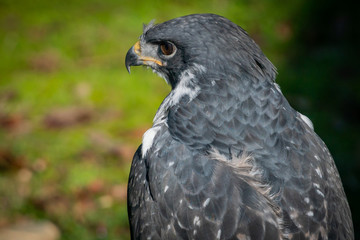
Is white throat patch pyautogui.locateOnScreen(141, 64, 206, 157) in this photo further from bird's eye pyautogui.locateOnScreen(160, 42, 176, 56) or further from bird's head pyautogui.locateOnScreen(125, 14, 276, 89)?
bird's eye pyautogui.locateOnScreen(160, 42, 176, 56)

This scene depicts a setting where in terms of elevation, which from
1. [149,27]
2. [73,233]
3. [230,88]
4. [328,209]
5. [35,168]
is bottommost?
[73,233]

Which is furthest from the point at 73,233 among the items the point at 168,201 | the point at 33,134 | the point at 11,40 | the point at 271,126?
the point at 11,40

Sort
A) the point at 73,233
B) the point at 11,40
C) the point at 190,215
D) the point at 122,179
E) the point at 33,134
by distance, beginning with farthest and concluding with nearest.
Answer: the point at 11,40 → the point at 33,134 → the point at 122,179 → the point at 73,233 → the point at 190,215

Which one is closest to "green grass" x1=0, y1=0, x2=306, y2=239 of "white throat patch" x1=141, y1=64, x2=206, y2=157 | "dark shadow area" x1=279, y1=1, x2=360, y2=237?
"dark shadow area" x1=279, y1=1, x2=360, y2=237

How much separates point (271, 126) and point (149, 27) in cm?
148

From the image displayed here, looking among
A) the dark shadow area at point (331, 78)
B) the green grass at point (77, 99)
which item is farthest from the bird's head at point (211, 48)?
the dark shadow area at point (331, 78)

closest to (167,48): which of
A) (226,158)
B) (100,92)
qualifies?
(226,158)

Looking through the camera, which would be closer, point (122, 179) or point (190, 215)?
point (190, 215)

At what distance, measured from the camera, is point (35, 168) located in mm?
6512

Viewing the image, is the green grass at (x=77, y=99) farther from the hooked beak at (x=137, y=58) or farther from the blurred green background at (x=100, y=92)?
the hooked beak at (x=137, y=58)

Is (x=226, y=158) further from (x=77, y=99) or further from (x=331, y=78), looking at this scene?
(x=331, y=78)

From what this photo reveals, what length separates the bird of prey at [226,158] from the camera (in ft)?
11.1

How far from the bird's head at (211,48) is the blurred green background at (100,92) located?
258 cm

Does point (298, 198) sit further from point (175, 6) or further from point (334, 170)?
point (175, 6)
